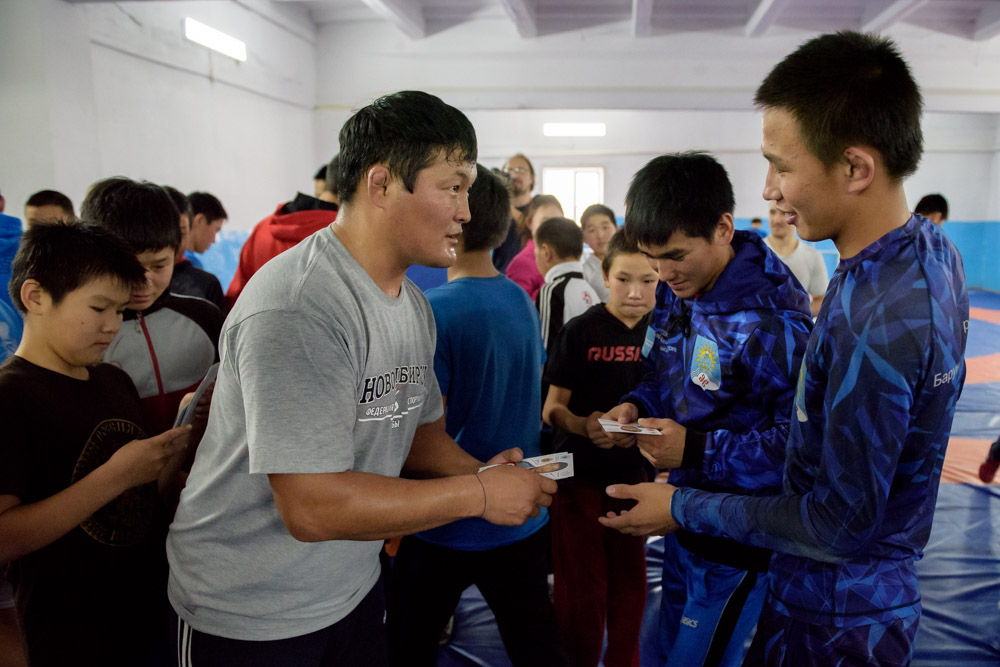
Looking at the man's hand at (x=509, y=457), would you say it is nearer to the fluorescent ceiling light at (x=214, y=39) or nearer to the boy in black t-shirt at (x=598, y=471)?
the boy in black t-shirt at (x=598, y=471)

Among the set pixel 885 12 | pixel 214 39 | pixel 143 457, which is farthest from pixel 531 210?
pixel 885 12

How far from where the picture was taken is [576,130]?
556 inches

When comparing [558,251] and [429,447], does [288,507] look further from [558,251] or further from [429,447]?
[558,251]

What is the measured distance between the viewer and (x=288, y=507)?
112cm

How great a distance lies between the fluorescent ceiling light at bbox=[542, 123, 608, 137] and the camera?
1407cm

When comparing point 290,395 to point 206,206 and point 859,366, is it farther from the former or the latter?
point 206,206

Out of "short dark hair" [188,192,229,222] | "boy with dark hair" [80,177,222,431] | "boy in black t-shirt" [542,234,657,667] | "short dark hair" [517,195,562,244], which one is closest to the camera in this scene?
"boy with dark hair" [80,177,222,431]

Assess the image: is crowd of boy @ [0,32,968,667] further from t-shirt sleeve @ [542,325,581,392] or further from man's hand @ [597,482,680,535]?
t-shirt sleeve @ [542,325,581,392]

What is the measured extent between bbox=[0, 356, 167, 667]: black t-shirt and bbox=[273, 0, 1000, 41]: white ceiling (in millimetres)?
7542

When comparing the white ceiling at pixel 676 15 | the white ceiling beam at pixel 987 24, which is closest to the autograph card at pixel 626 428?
the white ceiling at pixel 676 15

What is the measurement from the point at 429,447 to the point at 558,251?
227 cm

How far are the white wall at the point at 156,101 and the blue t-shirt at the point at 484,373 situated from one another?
178 inches

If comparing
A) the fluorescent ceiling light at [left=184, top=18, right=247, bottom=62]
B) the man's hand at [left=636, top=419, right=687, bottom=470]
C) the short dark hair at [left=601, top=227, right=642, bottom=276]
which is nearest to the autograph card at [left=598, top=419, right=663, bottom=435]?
the man's hand at [left=636, top=419, right=687, bottom=470]

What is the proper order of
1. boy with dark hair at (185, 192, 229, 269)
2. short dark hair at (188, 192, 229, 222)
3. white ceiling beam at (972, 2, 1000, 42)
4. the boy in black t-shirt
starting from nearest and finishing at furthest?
the boy in black t-shirt
boy with dark hair at (185, 192, 229, 269)
short dark hair at (188, 192, 229, 222)
white ceiling beam at (972, 2, 1000, 42)
